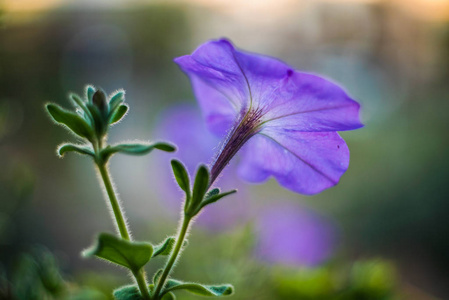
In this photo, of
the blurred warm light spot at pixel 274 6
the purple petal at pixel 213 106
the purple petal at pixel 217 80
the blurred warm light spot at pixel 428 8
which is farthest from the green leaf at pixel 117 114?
the blurred warm light spot at pixel 428 8

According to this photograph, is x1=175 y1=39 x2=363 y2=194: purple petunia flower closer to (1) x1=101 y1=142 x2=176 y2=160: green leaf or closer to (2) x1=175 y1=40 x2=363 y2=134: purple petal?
(2) x1=175 y1=40 x2=363 y2=134: purple petal

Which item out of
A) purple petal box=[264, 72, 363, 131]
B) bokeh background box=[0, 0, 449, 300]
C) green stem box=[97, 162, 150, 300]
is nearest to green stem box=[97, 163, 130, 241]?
green stem box=[97, 162, 150, 300]

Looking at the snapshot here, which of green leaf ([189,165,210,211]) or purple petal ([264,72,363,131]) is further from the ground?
purple petal ([264,72,363,131])

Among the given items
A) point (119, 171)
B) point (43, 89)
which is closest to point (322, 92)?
point (43, 89)

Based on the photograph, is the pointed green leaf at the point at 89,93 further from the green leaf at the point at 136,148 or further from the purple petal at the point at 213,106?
the purple petal at the point at 213,106

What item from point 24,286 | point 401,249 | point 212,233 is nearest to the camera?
point 24,286

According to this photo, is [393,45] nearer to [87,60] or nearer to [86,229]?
[87,60]
